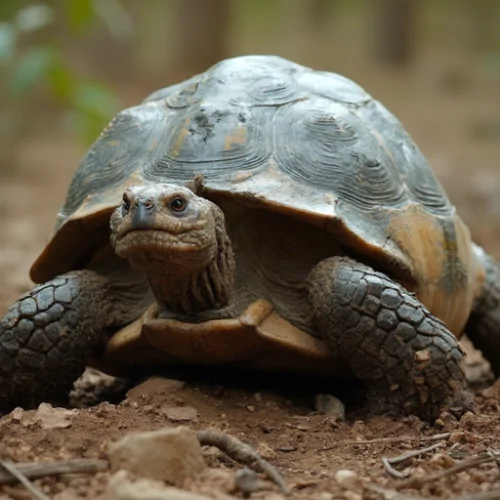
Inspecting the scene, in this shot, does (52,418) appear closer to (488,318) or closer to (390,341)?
(390,341)

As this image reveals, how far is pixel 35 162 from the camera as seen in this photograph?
688 inches

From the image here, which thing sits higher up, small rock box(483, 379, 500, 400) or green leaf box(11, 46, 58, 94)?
green leaf box(11, 46, 58, 94)

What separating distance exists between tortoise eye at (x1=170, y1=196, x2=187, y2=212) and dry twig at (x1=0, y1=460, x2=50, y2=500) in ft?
4.37

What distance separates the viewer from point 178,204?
3932 mm

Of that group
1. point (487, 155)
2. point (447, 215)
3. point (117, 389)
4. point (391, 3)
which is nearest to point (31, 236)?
point (117, 389)

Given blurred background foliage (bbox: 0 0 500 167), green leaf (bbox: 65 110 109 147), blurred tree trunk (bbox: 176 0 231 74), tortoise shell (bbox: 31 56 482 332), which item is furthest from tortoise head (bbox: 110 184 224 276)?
blurred tree trunk (bbox: 176 0 231 74)

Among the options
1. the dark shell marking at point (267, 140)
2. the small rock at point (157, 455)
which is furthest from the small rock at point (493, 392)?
the small rock at point (157, 455)

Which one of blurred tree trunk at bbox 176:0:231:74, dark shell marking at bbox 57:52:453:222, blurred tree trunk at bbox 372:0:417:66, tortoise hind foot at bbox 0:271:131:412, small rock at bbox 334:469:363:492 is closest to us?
small rock at bbox 334:469:363:492

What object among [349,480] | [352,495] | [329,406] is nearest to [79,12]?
[329,406]

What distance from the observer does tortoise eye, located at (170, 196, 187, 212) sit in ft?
12.8

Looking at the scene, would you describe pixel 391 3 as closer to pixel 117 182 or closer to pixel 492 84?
pixel 492 84

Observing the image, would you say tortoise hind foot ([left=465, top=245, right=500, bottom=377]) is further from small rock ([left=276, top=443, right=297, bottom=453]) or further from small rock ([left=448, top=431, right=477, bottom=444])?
small rock ([left=276, top=443, right=297, bottom=453])

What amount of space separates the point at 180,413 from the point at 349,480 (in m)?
1.20

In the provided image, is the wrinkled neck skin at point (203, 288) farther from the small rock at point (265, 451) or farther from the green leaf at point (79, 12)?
the green leaf at point (79, 12)
